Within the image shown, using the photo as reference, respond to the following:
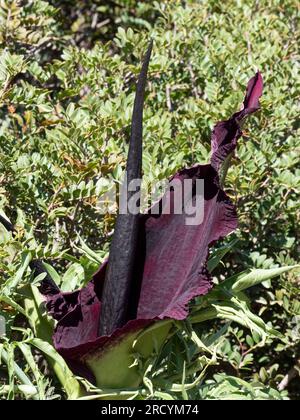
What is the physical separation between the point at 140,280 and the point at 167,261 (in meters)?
0.07

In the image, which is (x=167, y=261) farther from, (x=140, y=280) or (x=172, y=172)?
(x=172, y=172)

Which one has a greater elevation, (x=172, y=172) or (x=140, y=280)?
(x=172, y=172)

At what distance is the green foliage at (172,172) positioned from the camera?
162 cm

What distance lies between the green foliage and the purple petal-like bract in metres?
0.07

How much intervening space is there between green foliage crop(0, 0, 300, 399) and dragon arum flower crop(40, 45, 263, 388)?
0.20 feet

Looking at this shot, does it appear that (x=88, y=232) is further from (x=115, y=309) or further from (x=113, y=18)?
(x=113, y=18)

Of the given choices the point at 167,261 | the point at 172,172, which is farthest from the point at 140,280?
the point at 172,172

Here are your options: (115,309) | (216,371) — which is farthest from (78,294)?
(216,371)

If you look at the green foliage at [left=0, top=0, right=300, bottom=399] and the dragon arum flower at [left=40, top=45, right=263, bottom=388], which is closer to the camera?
the dragon arum flower at [left=40, top=45, right=263, bottom=388]

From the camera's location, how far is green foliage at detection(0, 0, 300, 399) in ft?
5.32

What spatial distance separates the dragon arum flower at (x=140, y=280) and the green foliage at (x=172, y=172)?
0.06 meters

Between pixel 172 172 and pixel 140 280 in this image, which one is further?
pixel 172 172

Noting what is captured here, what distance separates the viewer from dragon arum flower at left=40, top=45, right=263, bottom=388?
58.8 inches

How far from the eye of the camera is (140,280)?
1.57 metres
